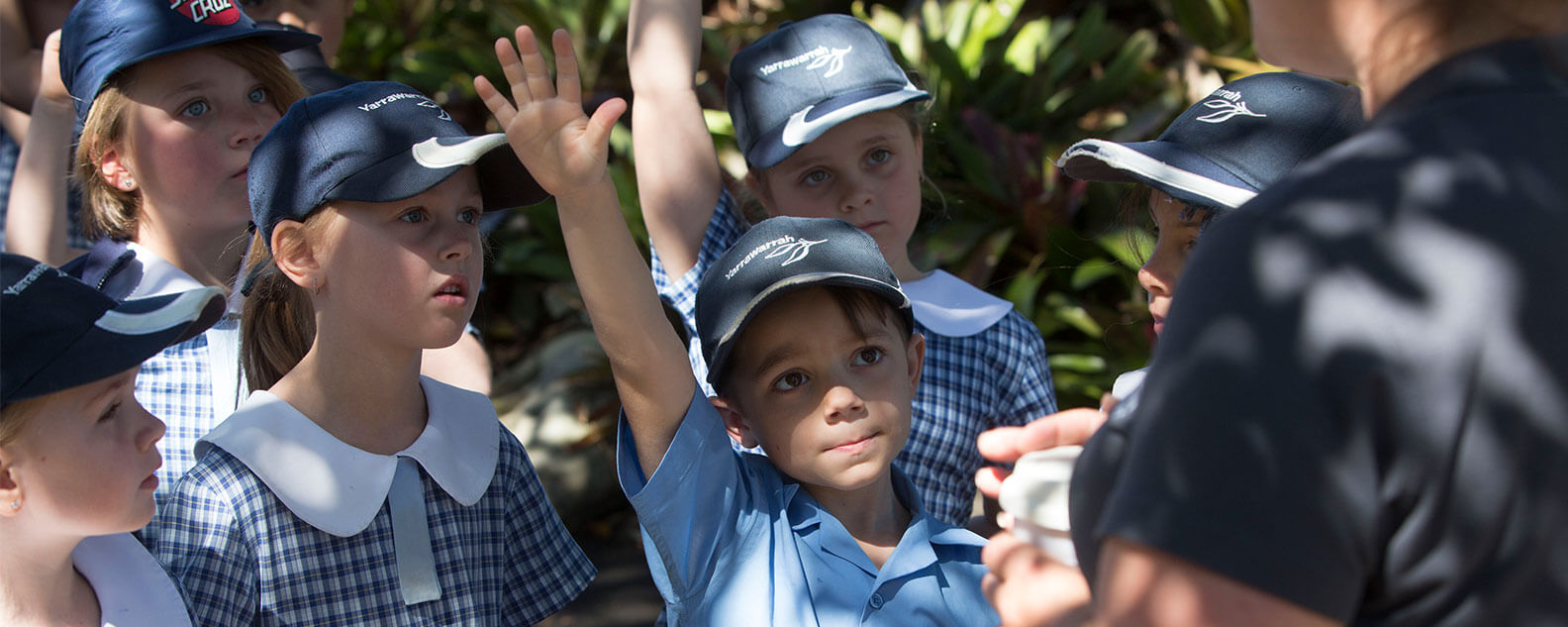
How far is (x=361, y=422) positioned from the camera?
216 cm

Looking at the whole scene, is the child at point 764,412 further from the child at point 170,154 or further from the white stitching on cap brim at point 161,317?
the child at point 170,154

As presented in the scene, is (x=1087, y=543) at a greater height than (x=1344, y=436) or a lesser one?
lesser

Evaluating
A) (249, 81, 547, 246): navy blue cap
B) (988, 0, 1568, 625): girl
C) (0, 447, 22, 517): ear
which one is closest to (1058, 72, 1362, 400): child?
(988, 0, 1568, 625): girl

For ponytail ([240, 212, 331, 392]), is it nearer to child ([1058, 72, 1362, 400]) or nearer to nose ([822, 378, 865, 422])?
nose ([822, 378, 865, 422])

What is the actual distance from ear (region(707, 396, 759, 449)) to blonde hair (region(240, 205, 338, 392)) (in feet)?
2.49

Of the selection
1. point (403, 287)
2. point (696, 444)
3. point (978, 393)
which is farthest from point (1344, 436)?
point (978, 393)

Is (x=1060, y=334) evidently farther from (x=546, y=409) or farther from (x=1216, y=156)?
(x=1216, y=156)

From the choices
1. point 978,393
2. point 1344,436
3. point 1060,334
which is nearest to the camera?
point 1344,436

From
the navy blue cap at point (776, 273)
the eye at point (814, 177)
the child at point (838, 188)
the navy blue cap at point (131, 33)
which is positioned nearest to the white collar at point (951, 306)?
the child at point (838, 188)

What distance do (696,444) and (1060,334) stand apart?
391cm

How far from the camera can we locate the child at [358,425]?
6.57 ft

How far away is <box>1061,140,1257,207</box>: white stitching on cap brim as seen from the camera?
189 centimetres

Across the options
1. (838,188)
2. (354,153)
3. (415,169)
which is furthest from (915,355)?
(354,153)

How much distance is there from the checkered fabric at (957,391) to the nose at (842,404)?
60 centimetres
